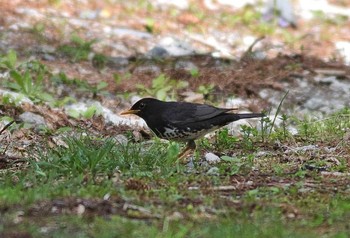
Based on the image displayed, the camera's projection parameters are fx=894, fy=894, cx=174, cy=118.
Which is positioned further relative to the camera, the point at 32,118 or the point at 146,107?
the point at 32,118

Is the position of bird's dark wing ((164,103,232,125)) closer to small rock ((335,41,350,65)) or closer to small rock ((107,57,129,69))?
small rock ((107,57,129,69))

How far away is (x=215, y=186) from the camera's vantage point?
7.12 metres

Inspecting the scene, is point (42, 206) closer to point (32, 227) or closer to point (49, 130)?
point (32, 227)

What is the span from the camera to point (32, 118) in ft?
32.2

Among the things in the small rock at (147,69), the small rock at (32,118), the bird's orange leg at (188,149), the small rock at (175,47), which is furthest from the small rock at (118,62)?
the bird's orange leg at (188,149)

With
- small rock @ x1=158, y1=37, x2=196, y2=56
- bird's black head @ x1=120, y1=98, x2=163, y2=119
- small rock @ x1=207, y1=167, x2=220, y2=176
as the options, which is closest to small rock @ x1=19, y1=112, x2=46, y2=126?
bird's black head @ x1=120, y1=98, x2=163, y2=119

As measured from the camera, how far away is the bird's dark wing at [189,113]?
8461mm

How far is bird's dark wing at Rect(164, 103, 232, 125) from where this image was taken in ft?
27.8

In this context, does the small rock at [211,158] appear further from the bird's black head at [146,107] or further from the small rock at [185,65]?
the small rock at [185,65]

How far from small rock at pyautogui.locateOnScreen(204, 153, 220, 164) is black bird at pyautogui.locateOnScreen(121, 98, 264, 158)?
8.8 inches

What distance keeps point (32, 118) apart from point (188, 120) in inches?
85.4

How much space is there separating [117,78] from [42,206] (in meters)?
5.74

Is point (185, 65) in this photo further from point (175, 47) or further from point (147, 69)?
point (175, 47)

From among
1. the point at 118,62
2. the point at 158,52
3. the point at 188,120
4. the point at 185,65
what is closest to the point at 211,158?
the point at 188,120
